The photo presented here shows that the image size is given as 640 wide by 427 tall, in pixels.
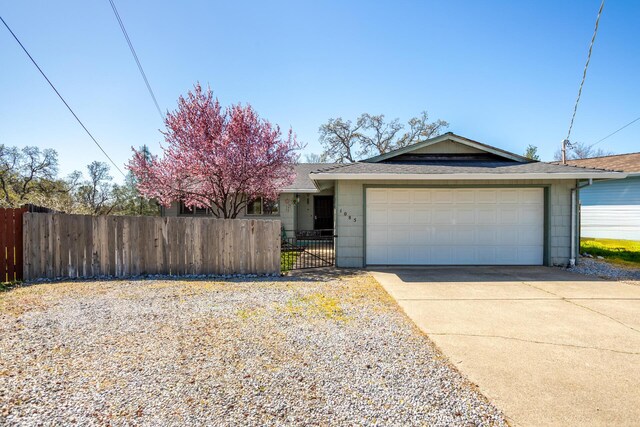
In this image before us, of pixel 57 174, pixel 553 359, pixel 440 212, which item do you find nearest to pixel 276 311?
pixel 553 359

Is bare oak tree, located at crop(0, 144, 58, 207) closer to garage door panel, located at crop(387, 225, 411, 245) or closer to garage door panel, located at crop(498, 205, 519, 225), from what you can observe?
garage door panel, located at crop(387, 225, 411, 245)

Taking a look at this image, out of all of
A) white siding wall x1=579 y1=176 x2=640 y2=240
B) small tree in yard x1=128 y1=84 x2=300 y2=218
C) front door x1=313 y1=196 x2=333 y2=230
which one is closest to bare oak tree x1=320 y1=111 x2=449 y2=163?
front door x1=313 y1=196 x2=333 y2=230

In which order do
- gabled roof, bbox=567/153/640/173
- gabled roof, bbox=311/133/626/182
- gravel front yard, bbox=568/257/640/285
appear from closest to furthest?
gravel front yard, bbox=568/257/640/285 → gabled roof, bbox=311/133/626/182 → gabled roof, bbox=567/153/640/173

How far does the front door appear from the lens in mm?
16188

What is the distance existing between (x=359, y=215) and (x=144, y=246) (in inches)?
215

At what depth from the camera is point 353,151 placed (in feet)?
101

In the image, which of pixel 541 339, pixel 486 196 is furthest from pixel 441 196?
pixel 541 339

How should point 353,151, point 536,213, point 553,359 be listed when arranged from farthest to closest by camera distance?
point 353,151, point 536,213, point 553,359

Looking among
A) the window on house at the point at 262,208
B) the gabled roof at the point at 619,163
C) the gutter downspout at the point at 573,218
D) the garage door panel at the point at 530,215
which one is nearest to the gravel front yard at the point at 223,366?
the garage door panel at the point at 530,215

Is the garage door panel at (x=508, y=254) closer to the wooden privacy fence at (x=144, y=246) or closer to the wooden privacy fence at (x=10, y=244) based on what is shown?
the wooden privacy fence at (x=144, y=246)

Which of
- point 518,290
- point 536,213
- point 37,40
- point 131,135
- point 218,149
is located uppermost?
point 37,40

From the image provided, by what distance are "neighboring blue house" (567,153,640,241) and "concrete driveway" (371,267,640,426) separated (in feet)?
40.5

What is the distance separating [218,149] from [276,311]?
6.47 meters

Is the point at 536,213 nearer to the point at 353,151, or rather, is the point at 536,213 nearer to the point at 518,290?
the point at 518,290
